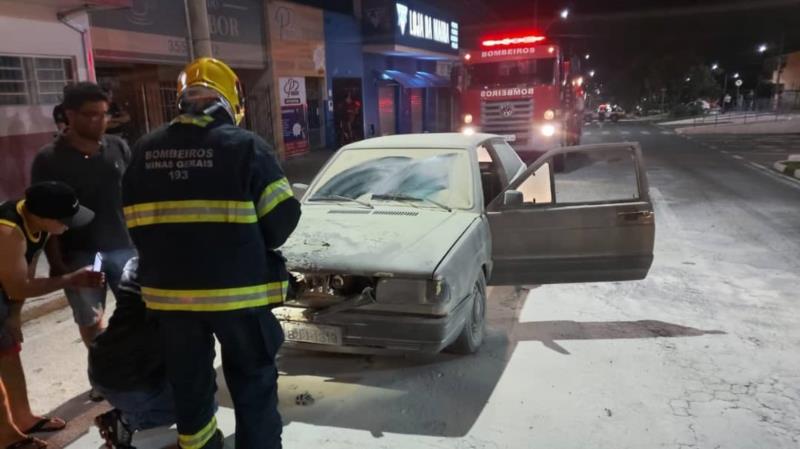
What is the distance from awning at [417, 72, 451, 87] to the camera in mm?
27517

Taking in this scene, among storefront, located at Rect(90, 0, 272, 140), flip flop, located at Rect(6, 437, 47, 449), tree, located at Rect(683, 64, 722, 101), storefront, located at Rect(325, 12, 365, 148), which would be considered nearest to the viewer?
flip flop, located at Rect(6, 437, 47, 449)

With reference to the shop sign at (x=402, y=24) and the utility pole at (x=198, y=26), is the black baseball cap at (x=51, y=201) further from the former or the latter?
the shop sign at (x=402, y=24)

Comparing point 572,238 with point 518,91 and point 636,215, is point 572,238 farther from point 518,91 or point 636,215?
point 518,91

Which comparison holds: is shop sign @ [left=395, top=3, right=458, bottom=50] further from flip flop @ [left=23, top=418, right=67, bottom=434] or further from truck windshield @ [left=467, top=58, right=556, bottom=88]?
flip flop @ [left=23, top=418, right=67, bottom=434]

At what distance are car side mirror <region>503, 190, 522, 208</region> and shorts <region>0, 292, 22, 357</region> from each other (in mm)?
3176

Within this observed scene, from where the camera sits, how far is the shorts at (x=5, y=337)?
2719 mm

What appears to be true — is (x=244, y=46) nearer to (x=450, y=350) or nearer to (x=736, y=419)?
(x=450, y=350)

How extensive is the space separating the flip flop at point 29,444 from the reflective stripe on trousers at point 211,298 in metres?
1.30

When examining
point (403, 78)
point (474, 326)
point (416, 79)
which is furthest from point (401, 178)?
point (416, 79)

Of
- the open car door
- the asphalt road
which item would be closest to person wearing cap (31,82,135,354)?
the asphalt road

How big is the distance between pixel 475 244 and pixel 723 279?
3062mm

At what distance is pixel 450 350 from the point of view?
399cm

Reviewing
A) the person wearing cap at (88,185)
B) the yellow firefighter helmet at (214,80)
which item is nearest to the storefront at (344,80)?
the person wearing cap at (88,185)

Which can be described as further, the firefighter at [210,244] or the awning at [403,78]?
the awning at [403,78]
